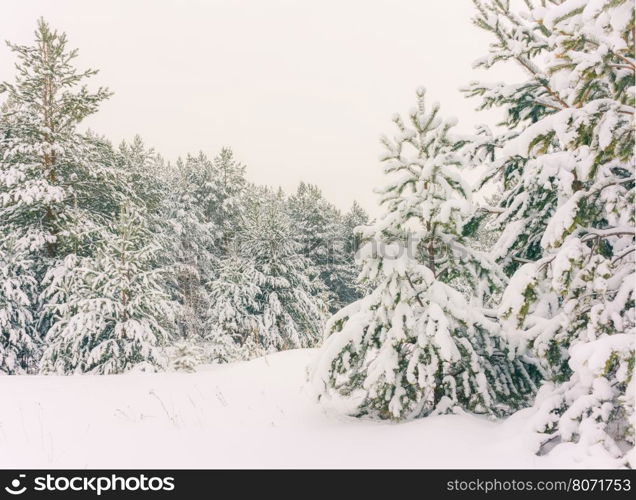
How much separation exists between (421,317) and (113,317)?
902 cm

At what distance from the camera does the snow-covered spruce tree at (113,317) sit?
419 inches

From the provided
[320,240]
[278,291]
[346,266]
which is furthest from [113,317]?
[346,266]

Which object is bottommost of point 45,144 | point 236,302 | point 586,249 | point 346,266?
point 236,302

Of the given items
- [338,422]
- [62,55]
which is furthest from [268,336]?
[338,422]

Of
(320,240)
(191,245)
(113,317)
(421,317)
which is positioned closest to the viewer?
(421,317)

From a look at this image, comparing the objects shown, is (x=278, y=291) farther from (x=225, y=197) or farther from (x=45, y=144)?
(x=225, y=197)

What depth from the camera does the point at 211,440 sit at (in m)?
4.54

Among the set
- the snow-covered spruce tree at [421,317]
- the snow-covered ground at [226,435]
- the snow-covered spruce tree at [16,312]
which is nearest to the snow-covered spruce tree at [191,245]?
the snow-covered spruce tree at [16,312]

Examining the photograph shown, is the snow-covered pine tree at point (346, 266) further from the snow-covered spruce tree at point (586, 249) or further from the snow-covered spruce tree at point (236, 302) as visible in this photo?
the snow-covered spruce tree at point (586, 249)

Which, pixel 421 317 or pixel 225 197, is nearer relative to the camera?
pixel 421 317

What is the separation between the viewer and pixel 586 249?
3.82m

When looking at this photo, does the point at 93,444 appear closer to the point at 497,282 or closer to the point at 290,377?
the point at 290,377
